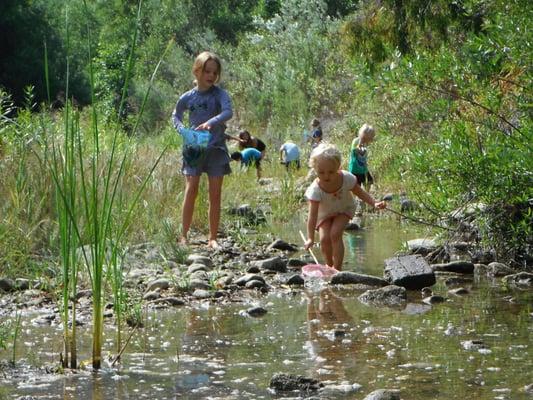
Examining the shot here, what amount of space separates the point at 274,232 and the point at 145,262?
359cm

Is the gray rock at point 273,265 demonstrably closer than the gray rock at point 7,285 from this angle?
No

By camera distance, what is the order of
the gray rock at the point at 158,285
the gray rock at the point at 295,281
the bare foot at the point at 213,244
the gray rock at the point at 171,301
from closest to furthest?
the gray rock at the point at 171,301, the gray rock at the point at 158,285, the gray rock at the point at 295,281, the bare foot at the point at 213,244

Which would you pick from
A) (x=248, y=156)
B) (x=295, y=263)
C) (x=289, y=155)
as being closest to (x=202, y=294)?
(x=295, y=263)

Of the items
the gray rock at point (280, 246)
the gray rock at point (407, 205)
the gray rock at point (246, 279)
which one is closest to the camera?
the gray rock at point (246, 279)

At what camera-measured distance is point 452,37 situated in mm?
13438

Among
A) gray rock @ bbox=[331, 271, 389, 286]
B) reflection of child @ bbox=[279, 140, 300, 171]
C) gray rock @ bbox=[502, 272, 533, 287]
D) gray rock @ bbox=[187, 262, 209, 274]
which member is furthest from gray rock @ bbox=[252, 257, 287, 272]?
reflection of child @ bbox=[279, 140, 300, 171]

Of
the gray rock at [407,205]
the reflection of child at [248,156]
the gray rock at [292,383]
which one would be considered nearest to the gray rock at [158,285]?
the gray rock at [292,383]

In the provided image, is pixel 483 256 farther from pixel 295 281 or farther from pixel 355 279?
pixel 295 281

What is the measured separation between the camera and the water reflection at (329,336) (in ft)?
17.1

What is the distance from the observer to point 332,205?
878 centimetres

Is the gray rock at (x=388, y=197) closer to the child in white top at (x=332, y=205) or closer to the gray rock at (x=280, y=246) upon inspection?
the gray rock at (x=280, y=246)

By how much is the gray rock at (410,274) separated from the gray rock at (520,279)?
601 millimetres

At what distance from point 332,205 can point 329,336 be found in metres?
2.87

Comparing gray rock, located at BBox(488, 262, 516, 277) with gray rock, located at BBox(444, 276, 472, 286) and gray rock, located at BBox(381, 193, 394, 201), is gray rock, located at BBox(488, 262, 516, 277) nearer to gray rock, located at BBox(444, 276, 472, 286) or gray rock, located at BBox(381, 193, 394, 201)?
gray rock, located at BBox(444, 276, 472, 286)
